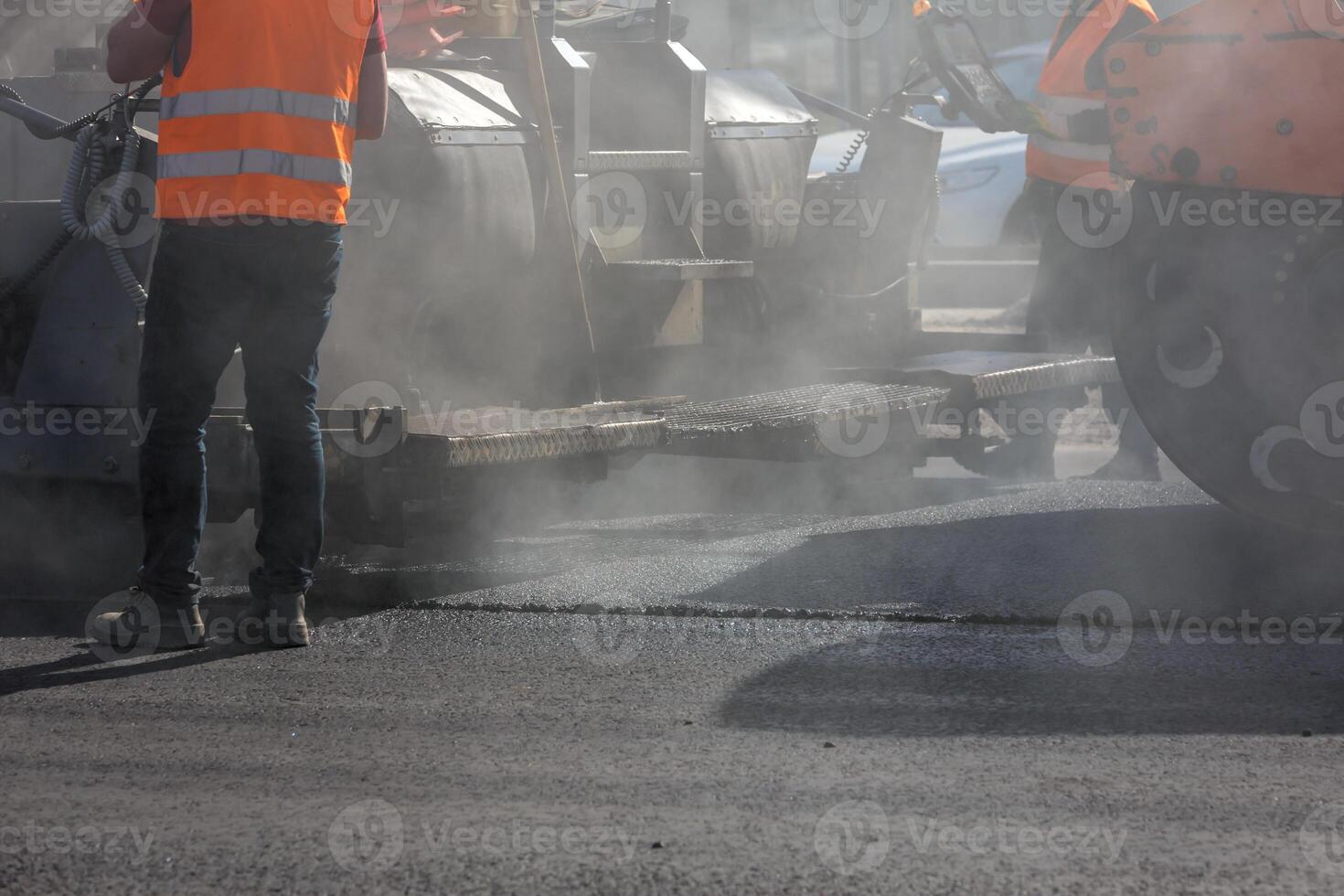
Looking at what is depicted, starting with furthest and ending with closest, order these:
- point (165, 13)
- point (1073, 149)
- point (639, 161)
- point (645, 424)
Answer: point (1073, 149), point (639, 161), point (645, 424), point (165, 13)

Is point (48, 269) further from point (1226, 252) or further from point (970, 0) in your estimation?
point (970, 0)

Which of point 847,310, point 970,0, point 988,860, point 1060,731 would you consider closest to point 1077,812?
point 988,860

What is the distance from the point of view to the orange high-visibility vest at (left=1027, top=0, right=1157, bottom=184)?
6.57 meters

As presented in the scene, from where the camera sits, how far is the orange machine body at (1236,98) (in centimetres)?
423

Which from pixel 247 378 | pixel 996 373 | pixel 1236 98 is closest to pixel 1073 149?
pixel 996 373

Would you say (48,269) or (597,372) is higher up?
(48,269)

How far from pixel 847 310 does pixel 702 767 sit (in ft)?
14.5

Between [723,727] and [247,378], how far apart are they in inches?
54.6

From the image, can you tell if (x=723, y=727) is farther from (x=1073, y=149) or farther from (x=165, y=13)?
(x=1073, y=149)

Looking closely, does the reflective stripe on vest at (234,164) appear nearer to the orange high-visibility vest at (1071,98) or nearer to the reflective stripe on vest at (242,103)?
the reflective stripe on vest at (242,103)

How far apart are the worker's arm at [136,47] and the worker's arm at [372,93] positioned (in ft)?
1.39

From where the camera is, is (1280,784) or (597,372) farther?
(597,372)

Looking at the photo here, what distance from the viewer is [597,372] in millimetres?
5691

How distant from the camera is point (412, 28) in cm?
531
